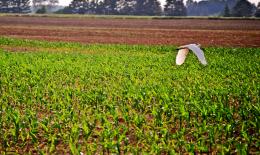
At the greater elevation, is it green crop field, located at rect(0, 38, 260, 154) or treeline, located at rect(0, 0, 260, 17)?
treeline, located at rect(0, 0, 260, 17)

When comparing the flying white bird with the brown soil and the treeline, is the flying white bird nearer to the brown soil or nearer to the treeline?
the brown soil

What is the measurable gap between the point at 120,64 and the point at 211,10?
455 feet

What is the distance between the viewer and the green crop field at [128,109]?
4698mm

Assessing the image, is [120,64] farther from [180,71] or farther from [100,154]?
[100,154]

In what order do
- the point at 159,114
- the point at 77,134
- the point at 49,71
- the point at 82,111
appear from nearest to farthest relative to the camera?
the point at 77,134 → the point at 159,114 → the point at 82,111 → the point at 49,71

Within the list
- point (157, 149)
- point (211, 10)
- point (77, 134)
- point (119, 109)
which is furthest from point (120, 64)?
point (211, 10)

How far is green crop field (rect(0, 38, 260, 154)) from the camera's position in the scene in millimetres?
4698

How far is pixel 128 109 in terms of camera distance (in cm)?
613

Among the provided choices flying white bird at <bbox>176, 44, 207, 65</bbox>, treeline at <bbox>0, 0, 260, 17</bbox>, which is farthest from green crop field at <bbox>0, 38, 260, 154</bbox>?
treeline at <bbox>0, 0, 260, 17</bbox>

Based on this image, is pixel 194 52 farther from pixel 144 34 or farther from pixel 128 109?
pixel 144 34

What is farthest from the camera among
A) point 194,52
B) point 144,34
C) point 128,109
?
point 144,34

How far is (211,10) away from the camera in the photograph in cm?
14212

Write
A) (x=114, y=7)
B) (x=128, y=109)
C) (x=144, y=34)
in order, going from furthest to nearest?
(x=114, y=7), (x=144, y=34), (x=128, y=109)

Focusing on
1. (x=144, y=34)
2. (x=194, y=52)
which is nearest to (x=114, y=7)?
(x=144, y=34)
